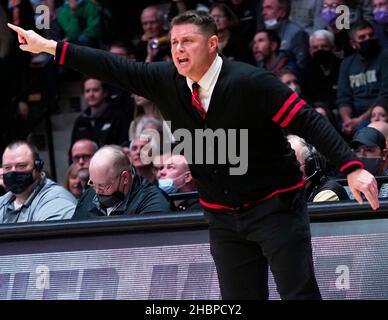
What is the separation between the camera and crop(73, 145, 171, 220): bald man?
258 inches

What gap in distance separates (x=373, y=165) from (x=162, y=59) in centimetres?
403

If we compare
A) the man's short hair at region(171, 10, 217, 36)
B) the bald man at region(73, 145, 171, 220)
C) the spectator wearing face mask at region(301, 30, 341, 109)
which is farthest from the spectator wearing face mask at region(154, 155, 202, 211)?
the man's short hair at region(171, 10, 217, 36)

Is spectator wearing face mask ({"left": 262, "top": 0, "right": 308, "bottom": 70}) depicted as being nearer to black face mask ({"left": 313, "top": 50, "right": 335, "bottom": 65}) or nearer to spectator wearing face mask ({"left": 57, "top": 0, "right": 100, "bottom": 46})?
black face mask ({"left": 313, "top": 50, "right": 335, "bottom": 65})

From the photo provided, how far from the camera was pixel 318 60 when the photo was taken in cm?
997

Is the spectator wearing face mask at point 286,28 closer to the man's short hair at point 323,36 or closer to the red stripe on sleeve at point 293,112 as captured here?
the man's short hair at point 323,36

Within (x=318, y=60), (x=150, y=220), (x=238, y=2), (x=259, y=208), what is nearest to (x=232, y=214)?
(x=259, y=208)

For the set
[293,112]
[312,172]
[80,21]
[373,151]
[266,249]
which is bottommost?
[373,151]

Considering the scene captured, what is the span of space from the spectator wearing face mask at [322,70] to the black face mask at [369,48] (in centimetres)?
53

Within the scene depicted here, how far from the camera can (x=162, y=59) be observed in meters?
10.6

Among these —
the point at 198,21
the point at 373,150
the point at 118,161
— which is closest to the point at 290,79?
the point at 373,150

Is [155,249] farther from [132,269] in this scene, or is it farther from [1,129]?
[1,129]

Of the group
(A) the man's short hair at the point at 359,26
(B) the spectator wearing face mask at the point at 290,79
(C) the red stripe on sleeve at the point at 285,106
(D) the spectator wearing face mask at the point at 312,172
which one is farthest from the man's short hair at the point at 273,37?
(C) the red stripe on sleeve at the point at 285,106

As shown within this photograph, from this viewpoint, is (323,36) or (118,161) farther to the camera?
(323,36)

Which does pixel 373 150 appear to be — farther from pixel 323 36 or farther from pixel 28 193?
pixel 323 36
